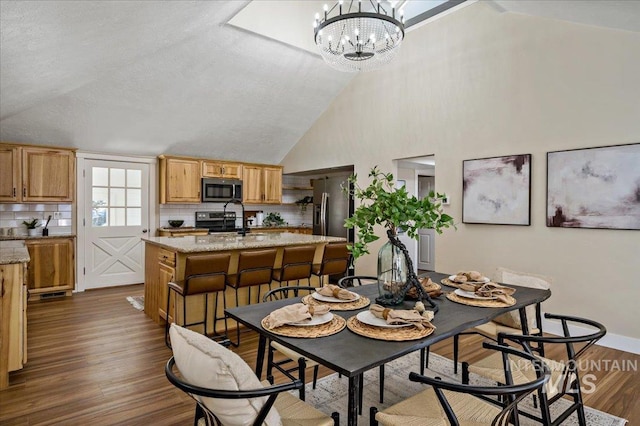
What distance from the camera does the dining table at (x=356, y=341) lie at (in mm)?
1380

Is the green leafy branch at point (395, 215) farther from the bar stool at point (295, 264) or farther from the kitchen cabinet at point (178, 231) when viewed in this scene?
the kitchen cabinet at point (178, 231)

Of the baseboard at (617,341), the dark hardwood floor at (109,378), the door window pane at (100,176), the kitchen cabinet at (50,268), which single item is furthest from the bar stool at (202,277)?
the baseboard at (617,341)

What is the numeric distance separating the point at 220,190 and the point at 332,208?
215 cm

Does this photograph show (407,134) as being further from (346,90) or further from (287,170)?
(287,170)

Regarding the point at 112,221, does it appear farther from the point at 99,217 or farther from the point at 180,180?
the point at 180,180

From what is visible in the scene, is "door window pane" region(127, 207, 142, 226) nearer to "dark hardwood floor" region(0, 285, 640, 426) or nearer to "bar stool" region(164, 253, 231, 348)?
"dark hardwood floor" region(0, 285, 640, 426)

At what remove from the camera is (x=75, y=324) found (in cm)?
416

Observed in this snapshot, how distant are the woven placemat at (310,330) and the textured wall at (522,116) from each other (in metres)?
3.22

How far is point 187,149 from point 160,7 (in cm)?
400

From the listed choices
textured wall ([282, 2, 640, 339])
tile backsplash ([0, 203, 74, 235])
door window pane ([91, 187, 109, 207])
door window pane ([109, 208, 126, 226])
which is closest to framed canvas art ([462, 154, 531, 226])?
textured wall ([282, 2, 640, 339])

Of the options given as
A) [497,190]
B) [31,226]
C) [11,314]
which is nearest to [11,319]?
[11,314]

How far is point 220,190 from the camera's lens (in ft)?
23.0

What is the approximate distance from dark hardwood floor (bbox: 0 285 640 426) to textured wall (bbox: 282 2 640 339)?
811 mm

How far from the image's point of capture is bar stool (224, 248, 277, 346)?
12.1ft
